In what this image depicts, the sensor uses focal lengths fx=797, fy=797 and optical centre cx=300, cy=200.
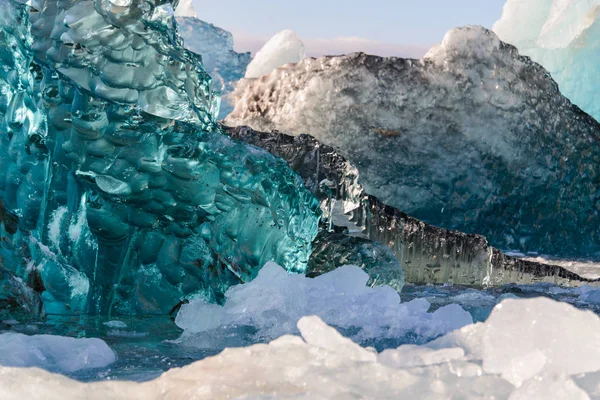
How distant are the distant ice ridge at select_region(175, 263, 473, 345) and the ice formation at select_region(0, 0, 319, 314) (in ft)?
1.76

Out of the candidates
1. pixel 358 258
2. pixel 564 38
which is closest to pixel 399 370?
pixel 358 258

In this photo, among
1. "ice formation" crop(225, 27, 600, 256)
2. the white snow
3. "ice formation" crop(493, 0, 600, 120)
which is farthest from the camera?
the white snow

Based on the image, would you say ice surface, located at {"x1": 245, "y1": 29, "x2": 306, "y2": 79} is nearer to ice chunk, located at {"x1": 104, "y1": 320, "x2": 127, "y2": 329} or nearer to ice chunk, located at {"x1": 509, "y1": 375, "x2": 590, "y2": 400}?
ice chunk, located at {"x1": 104, "y1": 320, "x2": 127, "y2": 329}

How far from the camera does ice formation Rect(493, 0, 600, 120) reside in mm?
14398

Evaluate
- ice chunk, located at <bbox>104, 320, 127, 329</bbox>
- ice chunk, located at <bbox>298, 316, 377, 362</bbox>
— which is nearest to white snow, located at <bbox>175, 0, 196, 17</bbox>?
ice chunk, located at <bbox>104, 320, 127, 329</bbox>

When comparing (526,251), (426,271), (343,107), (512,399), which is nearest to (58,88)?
(512,399)

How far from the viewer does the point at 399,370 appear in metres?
1.45

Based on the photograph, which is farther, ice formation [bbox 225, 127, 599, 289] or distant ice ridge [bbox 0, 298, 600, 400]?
ice formation [bbox 225, 127, 599, 289]

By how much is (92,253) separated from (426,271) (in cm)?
318

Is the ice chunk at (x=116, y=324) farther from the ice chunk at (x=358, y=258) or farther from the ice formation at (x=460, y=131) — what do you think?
the ice formation at (x=460, y=131)

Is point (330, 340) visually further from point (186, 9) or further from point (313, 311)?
point (186, 9)

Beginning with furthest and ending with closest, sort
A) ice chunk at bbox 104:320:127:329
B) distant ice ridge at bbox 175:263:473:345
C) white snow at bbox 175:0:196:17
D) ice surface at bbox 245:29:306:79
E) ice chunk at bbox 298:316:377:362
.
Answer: white snow at bbox 175:0:196:17, ice surface at bbox 245:29:306:79, ice chunk at bbox 104:320:127:329, distant ice ridge at bbox 175:263:473:345, ice chunk at bbox 298:316:377:362

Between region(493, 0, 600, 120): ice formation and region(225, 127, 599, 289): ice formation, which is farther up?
→ region(493, 0, 600, 120): ice formation

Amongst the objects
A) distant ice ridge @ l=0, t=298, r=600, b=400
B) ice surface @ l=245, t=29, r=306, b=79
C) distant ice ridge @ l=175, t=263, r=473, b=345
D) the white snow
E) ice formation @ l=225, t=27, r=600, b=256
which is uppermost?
the white snow
